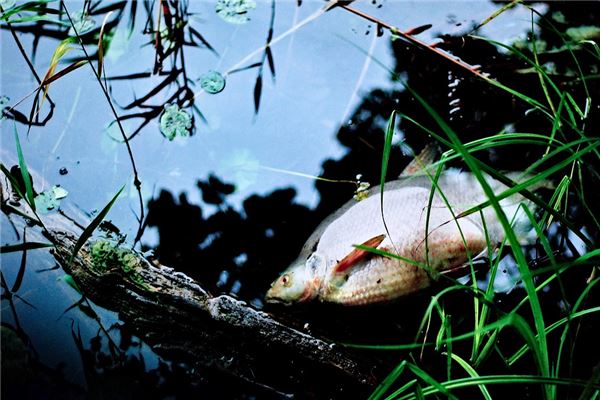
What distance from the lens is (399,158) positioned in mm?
2182

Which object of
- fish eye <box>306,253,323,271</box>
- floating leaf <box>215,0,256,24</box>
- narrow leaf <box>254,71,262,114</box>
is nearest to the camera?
fish eye <box>306,253,323,271</box>

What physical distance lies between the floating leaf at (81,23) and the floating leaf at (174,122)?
0.54m

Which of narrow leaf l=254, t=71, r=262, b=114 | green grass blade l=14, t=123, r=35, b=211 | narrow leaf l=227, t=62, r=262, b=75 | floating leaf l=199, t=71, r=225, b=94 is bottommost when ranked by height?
green grass blade l=14, t=123, r=35, b=211

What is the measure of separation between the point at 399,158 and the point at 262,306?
0.83m

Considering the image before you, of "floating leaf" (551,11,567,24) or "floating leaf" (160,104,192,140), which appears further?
"floating leaf" (551,11,567,24)

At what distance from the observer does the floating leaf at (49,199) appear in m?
2.03

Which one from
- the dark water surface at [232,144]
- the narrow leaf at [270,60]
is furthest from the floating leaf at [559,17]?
the narrow leaf at [270,60]

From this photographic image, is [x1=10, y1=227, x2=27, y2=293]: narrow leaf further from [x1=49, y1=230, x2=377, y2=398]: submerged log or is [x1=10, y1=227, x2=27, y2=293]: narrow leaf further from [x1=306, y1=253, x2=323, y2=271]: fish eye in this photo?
[x1=306, y1=253, x2=323, y2=271]: fish eye

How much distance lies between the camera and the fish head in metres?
1.94

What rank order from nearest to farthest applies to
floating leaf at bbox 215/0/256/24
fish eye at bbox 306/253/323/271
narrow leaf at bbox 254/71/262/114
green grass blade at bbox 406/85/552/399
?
green grass blade at bbox 406/85/552/399 < fish eye at bbox 306/253/323/271 < narrow leaf at bbox 254/71/262/114 < floating leaf at bbox 215/0/256/24

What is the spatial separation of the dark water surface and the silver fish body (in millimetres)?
69

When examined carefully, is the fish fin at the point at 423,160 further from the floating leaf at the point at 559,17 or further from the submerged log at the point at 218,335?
the floating leaf at the point at 559,17

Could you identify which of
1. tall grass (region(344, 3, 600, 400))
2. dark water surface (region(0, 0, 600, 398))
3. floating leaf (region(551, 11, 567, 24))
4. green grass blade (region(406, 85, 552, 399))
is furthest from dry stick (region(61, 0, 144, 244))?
floating leaf (region(551, 11, 567, 24))

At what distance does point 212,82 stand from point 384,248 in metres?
1.02
